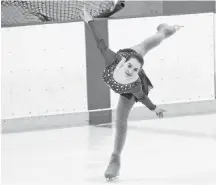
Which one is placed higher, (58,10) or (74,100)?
(58,10)

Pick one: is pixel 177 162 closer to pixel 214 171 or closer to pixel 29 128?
pixel 214 171

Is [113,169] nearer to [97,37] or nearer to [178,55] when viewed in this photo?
[97,37]

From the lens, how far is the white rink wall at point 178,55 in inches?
178

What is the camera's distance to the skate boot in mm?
2854

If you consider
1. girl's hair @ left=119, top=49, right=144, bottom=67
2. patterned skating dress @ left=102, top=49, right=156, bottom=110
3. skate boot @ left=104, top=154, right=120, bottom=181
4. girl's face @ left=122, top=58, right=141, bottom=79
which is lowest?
skate boot @ left=104, top=154, right=120, bottom=181

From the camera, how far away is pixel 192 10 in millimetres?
5168

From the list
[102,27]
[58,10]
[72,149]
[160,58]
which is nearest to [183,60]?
[160,58]

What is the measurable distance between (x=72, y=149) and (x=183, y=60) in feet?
4.41

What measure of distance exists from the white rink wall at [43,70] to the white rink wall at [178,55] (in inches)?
10.2

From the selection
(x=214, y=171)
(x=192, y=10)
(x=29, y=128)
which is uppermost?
(x=192, y=10)

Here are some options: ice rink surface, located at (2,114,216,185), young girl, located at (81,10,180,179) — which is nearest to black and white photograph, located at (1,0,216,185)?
ice rink surface, located at (2,114,216,185)

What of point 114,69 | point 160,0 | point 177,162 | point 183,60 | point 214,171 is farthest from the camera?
point 160,0

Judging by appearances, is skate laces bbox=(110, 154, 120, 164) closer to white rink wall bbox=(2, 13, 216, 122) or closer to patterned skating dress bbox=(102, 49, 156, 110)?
patterned skating dress bbox=(102, 49, 156, 110)

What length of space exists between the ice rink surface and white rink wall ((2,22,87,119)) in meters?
0.18
